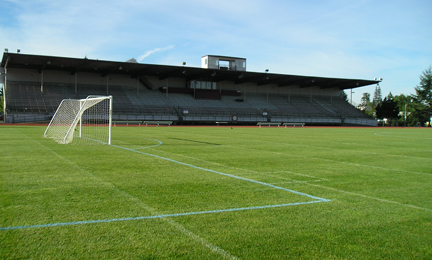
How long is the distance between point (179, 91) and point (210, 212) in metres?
56.8

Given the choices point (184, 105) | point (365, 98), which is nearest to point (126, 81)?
point (184, 105)

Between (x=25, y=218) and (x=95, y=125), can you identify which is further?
(x=95, y=125)

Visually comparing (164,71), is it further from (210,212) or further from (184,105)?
(210,212)

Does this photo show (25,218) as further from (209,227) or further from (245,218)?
(245,218)

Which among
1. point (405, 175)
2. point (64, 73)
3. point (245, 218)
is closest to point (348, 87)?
point (64, 73)

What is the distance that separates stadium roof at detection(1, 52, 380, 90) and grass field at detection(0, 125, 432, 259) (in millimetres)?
42611

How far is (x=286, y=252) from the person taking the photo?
11.1 feet

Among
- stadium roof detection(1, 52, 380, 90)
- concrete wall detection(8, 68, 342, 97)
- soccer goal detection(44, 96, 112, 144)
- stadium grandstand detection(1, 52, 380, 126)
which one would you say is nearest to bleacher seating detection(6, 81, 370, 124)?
stadium grandstand detection(1, 52, 380, 126)

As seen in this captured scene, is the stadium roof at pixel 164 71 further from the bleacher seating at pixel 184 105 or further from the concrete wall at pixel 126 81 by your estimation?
the bleacher seating at pixel 184 105

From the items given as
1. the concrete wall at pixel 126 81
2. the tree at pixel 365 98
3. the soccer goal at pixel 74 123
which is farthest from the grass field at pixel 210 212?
the tree at pixel 365 98

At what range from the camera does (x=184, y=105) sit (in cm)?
5641

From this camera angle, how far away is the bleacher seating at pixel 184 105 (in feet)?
155

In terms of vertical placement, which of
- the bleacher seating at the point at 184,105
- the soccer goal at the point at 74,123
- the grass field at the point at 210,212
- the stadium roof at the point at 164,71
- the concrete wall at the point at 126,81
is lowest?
the grass field at the point at 210,212

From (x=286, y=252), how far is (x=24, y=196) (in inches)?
156
